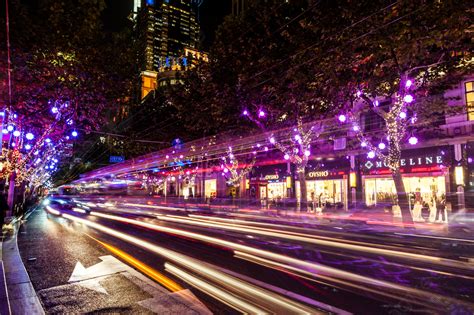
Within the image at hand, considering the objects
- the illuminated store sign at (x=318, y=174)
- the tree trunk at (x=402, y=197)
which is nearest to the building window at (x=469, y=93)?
the tree trunk at (x=402, y=197)

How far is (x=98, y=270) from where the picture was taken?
770 cm

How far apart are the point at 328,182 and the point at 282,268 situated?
2416 cm

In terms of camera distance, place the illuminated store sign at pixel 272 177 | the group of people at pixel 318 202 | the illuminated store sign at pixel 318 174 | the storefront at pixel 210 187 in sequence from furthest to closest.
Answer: the storefront at pixel 210 187 → the illuminated store sign at pixel 272 177 → the illuminated store sign at pixel 318 174 → the group of people at pixel 318 202

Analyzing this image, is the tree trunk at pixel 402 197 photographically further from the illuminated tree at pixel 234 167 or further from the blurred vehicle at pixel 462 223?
the illuminated tree at pixel 234 167

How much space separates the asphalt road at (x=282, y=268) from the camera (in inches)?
213

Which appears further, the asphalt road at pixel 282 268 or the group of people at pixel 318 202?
the group of people at pixel 318 202

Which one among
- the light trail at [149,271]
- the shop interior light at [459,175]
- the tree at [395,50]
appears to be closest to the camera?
the light trail at [149,271]

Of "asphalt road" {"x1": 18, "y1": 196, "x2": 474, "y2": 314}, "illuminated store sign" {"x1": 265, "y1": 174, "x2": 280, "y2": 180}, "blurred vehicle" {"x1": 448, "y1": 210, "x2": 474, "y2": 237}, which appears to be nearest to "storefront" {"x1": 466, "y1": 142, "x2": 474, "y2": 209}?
"blurred vehicle" {"x1": 448, "y1": 210, "x2": 474, "y2": 237}

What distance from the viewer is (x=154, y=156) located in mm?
45812

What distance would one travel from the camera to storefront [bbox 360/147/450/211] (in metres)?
22.9

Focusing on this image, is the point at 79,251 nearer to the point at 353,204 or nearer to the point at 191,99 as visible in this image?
the point at 191,99

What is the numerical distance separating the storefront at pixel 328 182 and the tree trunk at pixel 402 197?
8.61m

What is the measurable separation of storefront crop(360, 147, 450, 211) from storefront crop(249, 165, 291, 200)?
8.62 metres

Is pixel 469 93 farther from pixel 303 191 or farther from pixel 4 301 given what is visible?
pixel 4 301
